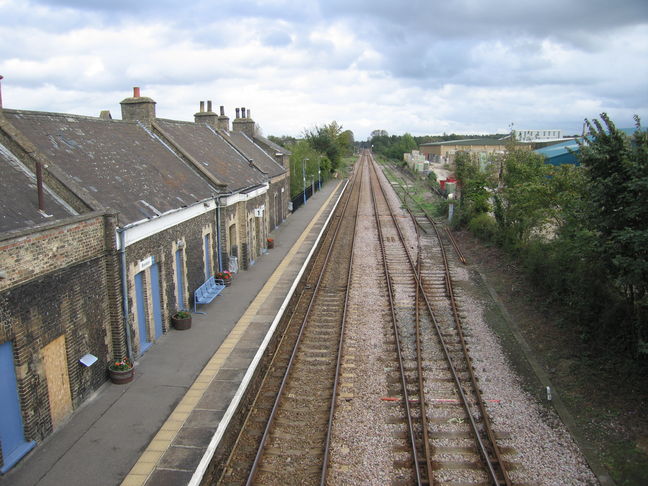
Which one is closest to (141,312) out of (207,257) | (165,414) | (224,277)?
(165,414)

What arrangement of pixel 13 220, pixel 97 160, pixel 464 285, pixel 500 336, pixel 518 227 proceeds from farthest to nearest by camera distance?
pixel 518 227
pixel 464 285
pixel 500 336
pixel 97 160
pixel 13 220

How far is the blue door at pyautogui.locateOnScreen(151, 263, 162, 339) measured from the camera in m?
13.2

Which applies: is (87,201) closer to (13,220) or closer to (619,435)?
(13,220)

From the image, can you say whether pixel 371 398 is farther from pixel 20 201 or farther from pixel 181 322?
pixel 20 201

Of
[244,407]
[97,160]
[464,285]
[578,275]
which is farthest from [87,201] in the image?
[464,285]

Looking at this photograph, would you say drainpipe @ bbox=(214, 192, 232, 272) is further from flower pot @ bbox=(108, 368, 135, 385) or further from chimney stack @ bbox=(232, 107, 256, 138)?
chimney stack @ bbox=(232, 107, 256, 138)

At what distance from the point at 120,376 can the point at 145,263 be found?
271cm

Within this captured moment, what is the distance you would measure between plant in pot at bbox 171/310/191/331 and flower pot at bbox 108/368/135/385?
3.16 metres

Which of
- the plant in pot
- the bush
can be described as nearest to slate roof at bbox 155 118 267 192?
the plant in pot

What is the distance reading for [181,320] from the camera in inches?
557

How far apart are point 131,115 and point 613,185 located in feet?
52.1

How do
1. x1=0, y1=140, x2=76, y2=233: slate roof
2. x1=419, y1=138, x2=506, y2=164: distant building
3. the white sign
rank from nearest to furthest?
x1=0, y1=140, x2=76, y2=233: slate roof, the white sign, x1=419, y1=138, x2=506, y2=164: distant building

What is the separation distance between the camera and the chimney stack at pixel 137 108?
18938mm

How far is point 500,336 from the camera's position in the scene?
1428cm
